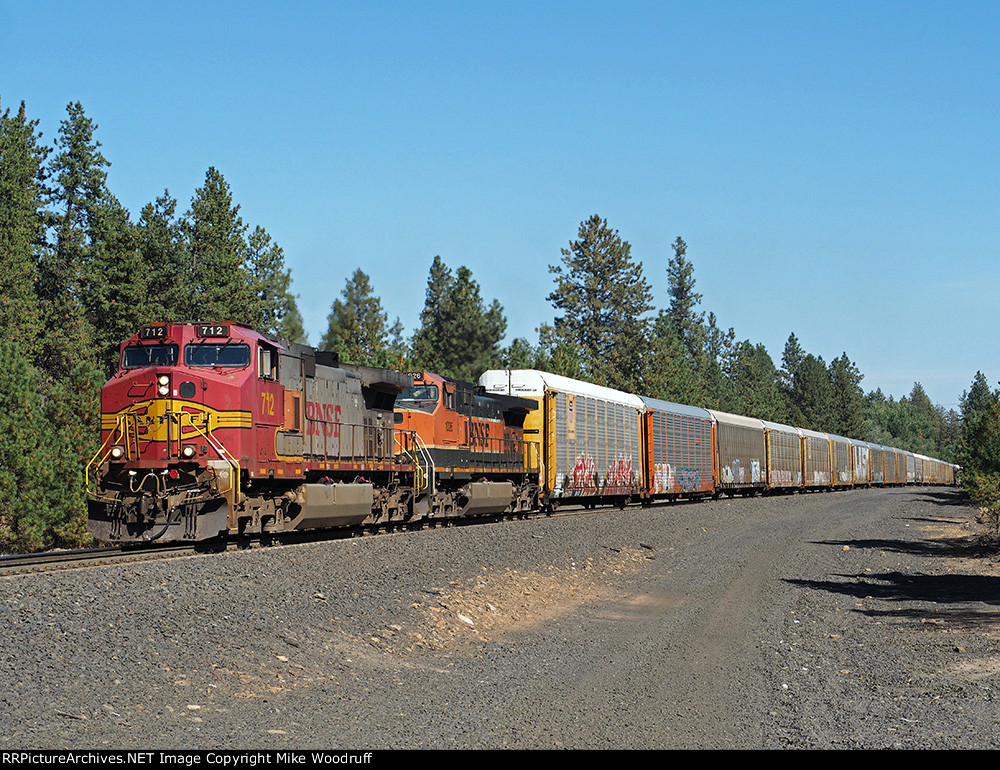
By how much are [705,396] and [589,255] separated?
20125mm

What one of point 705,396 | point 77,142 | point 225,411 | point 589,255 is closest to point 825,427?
point 705,396

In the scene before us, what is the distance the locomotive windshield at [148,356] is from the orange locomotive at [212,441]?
0.02 m

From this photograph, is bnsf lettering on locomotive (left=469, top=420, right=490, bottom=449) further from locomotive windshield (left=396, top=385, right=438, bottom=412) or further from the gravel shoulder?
the gravel shoulder

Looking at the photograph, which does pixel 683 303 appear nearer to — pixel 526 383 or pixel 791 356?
pixel 791 356

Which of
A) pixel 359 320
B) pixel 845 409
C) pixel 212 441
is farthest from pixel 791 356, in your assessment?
pixel 212 441

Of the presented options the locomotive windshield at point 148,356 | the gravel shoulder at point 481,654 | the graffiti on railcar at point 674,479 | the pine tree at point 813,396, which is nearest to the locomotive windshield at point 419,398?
the gravel shoulder at point 481,654

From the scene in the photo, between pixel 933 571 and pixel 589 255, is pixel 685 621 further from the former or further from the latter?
pixel 589 255

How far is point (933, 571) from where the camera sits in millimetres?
20328

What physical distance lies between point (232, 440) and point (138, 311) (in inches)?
1597

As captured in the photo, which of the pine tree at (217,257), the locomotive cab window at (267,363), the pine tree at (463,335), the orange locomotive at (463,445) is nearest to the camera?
the locomotive cab window at (267,363)

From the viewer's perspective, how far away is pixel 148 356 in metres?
18.2

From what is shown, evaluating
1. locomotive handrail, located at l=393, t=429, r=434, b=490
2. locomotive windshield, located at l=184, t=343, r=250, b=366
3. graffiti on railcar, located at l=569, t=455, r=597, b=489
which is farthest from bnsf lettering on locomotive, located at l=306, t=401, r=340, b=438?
graffiti on railcar, located at l=569, t=455, r=597, b=489

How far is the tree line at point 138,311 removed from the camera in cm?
3338

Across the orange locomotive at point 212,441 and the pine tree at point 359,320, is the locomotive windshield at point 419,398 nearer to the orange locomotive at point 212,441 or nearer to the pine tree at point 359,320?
the orange locomotive at point 212,441
